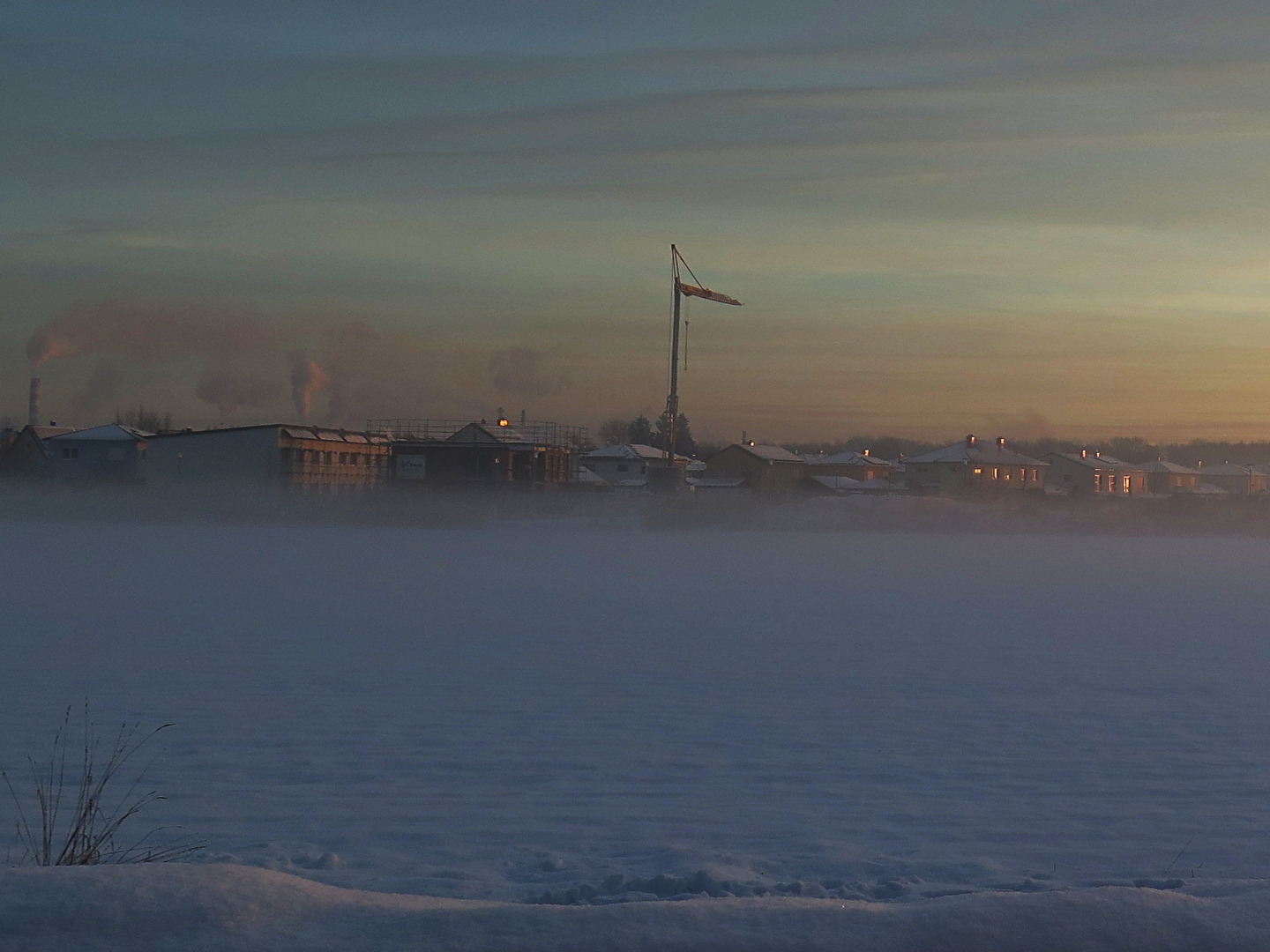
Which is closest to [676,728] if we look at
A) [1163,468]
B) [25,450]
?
[25,450]

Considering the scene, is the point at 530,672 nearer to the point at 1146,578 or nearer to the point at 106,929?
the point at 106,929

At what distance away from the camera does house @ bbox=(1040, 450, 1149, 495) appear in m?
97.1

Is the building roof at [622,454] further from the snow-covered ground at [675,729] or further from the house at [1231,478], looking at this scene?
the snow-covered ground at [675,729]

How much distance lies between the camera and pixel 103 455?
62312 millimetres

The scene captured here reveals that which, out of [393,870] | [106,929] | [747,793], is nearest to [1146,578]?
[747,793]

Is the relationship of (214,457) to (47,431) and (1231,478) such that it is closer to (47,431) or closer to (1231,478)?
Answer: (47,431)

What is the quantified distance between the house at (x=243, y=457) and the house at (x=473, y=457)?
4.42m

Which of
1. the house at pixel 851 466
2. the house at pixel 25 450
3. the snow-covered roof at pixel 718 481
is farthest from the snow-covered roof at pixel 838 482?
the house at pixel 25 450

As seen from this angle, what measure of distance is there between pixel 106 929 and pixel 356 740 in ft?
17.4

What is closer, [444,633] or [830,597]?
[444,633]

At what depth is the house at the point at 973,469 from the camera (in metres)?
87.9

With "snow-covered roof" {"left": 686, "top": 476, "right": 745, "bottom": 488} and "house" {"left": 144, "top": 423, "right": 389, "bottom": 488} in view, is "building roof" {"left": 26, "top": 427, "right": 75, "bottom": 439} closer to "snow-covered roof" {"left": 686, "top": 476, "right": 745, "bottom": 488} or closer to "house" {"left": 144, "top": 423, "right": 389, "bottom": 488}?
"house" {"left": 144, "top": 423, "right": 389, "bottom": 488}

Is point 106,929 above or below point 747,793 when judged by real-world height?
above

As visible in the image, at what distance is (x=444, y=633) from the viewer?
14.7 meters
